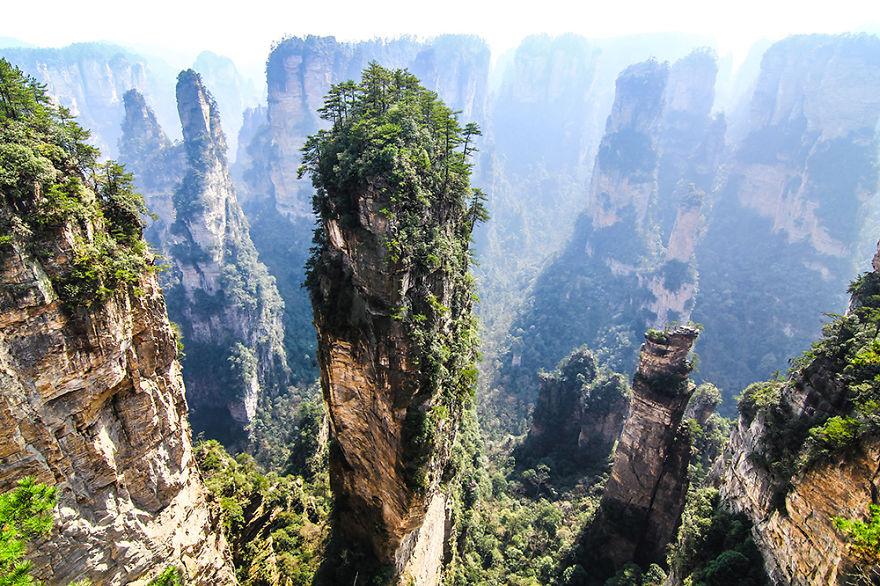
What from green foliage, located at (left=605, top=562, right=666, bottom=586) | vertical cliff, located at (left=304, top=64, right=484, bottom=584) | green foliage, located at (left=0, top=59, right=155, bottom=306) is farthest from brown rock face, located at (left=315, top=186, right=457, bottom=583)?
green foliage, located at (left=605, top=562, right=666, bottom=586)

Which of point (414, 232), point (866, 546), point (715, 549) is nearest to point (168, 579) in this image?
point (414, 232)

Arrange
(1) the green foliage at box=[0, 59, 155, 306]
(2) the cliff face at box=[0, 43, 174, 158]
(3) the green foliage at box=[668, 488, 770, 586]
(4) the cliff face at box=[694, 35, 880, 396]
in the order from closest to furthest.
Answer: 1. (1) the green foliage at box=[0, 59, 155, 306]
2. (3) the green foliage at box=[668, 488, 770, 586]
3. (4) the cliff face at box=[694, 35, 880, 396]
4. (2) the cliff face at box=[0, 43, 174, 158]

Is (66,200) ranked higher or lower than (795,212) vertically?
higher

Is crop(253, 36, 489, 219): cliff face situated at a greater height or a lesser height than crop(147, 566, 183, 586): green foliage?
greater

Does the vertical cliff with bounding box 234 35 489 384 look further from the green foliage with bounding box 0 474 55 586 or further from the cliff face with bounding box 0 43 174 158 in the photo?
the green foliage with bounding box 0 474 55 586

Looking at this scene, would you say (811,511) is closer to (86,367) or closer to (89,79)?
(86,367)

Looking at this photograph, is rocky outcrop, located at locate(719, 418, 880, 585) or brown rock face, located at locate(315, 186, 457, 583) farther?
brown rock face, located at locate(315, 186, 457, 583)
